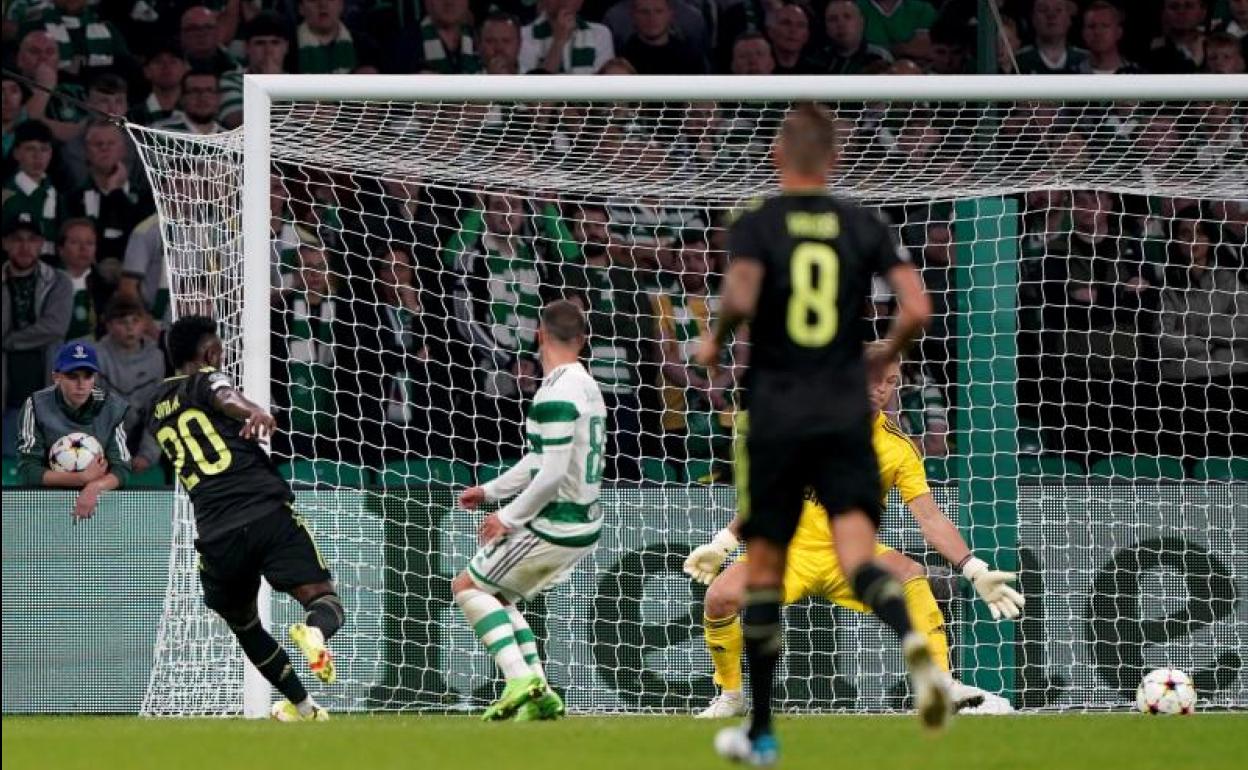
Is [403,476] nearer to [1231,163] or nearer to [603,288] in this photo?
[603,288]

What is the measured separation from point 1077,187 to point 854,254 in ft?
14.8

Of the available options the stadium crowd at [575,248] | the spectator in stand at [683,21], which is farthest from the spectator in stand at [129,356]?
the spectator in stand at [683,21]

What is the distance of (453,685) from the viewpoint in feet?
35.0

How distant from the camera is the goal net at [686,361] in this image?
10.6m

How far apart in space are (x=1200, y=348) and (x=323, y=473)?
4759 mm

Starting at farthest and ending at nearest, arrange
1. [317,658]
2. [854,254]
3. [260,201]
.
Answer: [260,201] → [317,658] → [854,254]

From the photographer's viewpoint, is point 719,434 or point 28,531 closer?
point 28,531

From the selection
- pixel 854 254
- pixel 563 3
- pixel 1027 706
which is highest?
pixel 563 3

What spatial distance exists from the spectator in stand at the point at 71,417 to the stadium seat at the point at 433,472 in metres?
1.42

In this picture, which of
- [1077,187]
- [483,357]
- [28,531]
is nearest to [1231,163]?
[1077,187]

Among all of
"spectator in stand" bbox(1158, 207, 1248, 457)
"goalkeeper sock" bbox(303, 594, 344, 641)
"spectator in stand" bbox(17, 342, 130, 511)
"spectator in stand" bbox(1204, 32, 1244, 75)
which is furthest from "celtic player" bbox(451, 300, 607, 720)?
"spectator in stand" bbox(1204, 32, 1244, 75)

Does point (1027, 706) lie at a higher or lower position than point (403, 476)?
lower

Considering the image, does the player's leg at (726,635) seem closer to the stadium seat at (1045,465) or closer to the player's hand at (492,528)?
the player's hand at (492,528)

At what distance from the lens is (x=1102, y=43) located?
13.4 m
